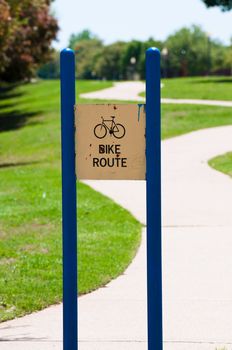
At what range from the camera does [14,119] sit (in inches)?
1561

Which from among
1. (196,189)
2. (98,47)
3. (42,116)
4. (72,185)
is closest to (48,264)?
(72,185)

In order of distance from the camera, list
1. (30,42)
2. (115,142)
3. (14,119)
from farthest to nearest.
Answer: (14,119) < (30,42) < (115,142)

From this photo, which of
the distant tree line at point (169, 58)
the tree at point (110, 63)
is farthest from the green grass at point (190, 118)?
the tree at point (110, 63)

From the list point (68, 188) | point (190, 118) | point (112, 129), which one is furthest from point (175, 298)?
point (190, 118)

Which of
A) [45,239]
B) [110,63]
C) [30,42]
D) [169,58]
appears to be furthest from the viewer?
[110,63]

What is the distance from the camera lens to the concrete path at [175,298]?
646 centimetres

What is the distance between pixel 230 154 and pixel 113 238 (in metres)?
8.65

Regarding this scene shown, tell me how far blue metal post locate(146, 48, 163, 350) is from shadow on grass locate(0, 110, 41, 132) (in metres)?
29.6

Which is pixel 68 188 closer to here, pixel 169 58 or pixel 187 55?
pixel 169 58

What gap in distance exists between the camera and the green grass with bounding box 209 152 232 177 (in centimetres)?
1677

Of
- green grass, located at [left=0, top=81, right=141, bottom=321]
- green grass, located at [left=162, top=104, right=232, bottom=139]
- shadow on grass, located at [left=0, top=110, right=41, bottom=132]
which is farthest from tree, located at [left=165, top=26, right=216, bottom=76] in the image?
green grass, located at [left=0, top=81, right=141, bottom=321]

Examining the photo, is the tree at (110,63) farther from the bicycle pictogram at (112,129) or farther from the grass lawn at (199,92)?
the bicycle pictogram at (112,129)

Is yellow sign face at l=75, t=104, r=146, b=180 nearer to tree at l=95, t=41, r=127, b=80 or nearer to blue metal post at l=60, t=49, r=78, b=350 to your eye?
blue metal post at l=60, t=49, r=78, b=350

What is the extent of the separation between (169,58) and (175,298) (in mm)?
116191
